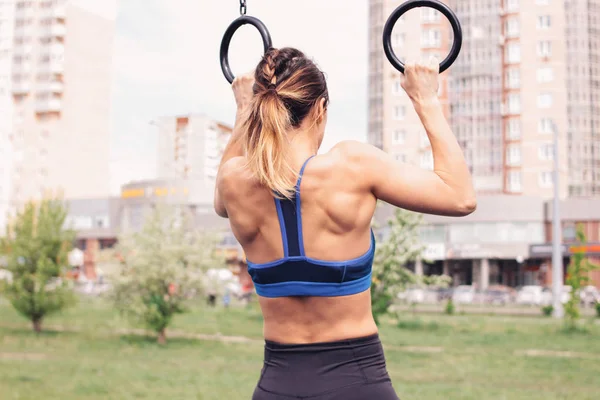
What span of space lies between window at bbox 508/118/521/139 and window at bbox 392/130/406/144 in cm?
→ 973

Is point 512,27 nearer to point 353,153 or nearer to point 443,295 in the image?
point 443,295

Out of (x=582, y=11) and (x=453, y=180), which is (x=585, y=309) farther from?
(x=453, y=180)

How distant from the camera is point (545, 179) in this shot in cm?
6075

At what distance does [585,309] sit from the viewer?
40250 mm

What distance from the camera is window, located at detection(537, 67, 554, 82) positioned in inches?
2398

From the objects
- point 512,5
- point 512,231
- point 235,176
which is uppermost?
point 512,5

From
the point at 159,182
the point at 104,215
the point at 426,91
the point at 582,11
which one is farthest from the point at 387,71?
the point at 426,91

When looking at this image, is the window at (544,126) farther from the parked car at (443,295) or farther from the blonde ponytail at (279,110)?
the blonde ponytail at (279,110)

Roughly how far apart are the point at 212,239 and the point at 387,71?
46.2 meters

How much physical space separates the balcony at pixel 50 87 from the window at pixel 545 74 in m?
54.8

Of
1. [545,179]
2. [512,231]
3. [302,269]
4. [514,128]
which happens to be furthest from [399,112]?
[302,269]

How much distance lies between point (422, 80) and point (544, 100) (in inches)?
2481

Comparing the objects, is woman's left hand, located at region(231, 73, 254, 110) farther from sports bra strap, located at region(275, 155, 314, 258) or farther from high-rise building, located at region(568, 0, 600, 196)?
high-rise building, located at region(568, 0, 600, 196)

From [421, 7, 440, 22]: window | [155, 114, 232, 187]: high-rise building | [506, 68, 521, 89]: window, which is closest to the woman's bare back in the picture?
[421, 7, 440, 22]: window
